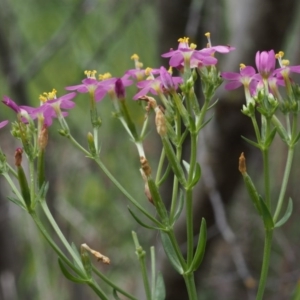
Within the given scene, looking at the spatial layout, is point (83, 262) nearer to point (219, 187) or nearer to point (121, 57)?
point (219, 187)

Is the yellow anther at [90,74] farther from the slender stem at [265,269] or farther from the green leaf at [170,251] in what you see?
the slender stem at [265,269]

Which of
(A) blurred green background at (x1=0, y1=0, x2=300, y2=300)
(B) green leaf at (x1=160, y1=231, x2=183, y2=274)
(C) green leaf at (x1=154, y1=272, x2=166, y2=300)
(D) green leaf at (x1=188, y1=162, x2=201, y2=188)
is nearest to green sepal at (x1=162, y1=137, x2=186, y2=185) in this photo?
(D) green leaf at (x1=188, y1=162, x2=201, y2=188)

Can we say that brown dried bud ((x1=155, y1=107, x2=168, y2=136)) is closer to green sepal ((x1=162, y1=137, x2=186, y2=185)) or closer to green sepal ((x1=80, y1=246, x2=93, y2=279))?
green sepal ((x1=162, y1=137, x2=186, y2=185))

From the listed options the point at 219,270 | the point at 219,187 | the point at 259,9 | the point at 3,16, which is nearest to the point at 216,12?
the point at 259,9

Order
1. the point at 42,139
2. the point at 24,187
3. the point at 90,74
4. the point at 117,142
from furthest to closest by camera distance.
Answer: the point at 117,142 → the point at 90,74 → the point at 42,139 → the point at 24,187

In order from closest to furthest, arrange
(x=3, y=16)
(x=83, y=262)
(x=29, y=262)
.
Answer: (x=83, y=262) → (x=3, y=16) → (x=29, y=262)

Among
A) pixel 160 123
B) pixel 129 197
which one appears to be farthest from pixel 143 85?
pixel 129 197

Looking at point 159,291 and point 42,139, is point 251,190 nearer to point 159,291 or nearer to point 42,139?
point 159,291
